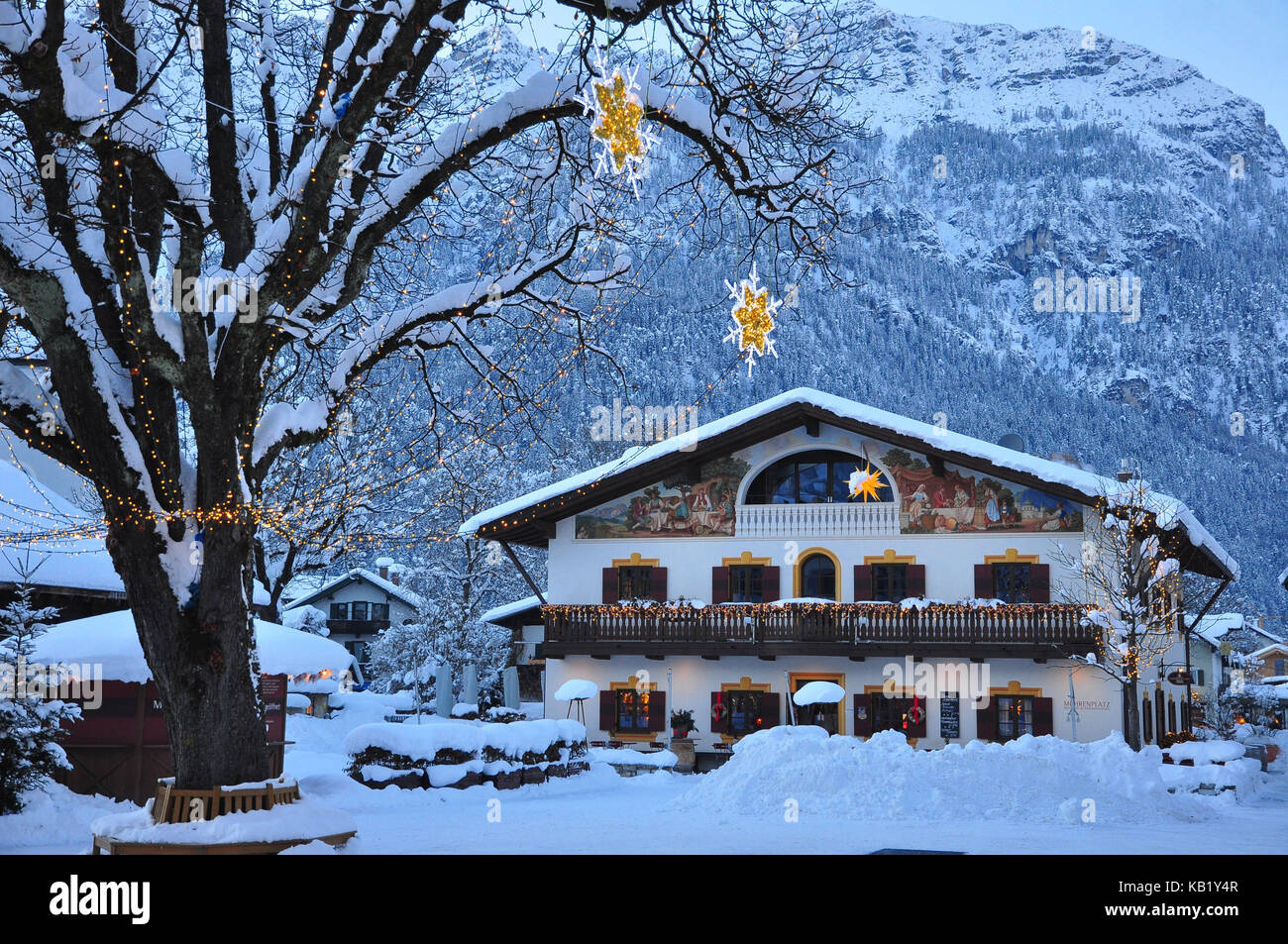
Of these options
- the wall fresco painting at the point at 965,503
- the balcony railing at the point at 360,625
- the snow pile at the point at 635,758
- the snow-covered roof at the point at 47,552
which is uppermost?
the wall fresco painting at the point at 965,503

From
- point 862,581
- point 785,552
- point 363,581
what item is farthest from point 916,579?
point 363,581

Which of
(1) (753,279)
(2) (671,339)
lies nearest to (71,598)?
(1) (753,279)

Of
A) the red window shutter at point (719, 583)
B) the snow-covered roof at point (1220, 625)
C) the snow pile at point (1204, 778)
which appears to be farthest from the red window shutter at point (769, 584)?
the snow-covered roof at point (1220, 625)

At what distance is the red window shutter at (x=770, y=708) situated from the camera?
29.0 meters

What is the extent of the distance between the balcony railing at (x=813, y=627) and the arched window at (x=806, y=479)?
2.85m

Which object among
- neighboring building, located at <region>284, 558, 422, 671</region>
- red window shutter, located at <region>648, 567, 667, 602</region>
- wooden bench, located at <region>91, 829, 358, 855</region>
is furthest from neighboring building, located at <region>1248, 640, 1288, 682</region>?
wooden bench, located at <region>91, 829, 358, 855</region>

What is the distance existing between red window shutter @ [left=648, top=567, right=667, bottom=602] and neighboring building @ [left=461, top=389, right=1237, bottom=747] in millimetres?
54

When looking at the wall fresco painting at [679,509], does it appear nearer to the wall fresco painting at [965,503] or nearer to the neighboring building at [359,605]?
the wall fresco painting at [965,503]

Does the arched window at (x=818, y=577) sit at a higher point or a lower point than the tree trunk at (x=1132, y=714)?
higher

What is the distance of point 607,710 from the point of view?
29.9 meters

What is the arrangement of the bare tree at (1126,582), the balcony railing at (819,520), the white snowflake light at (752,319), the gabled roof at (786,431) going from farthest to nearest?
the balcony railing at (819,520), the gabled roof at (786,431), the bare tree at (1126,582), the white snowflake light at (752,319)

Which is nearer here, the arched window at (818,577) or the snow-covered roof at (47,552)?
the snow-covered roof at (47,552)

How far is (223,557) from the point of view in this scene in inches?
340

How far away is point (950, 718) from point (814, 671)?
3174mm
